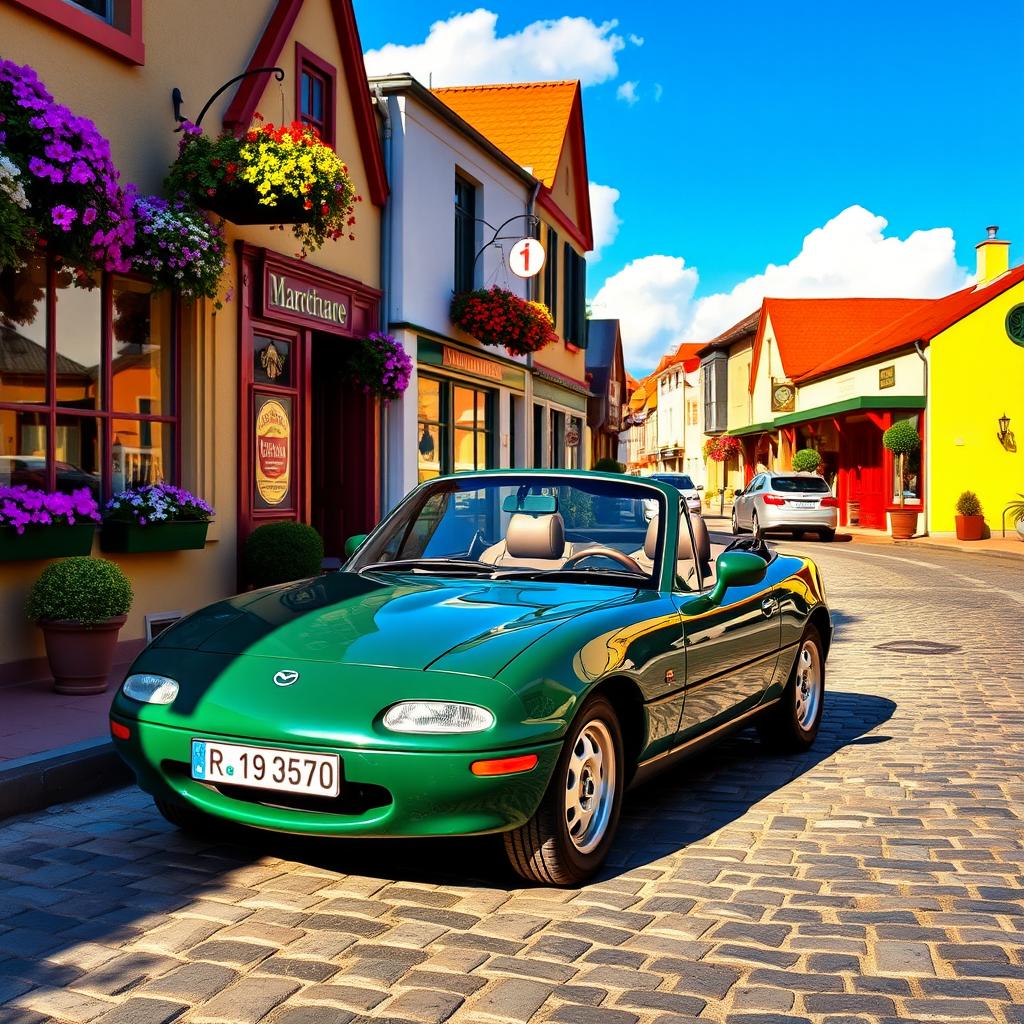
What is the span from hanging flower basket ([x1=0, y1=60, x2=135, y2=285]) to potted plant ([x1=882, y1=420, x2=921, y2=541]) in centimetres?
2531

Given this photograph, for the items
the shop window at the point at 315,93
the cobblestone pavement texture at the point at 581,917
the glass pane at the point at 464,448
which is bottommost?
the cobblestone pavement texture at the point at 581,917

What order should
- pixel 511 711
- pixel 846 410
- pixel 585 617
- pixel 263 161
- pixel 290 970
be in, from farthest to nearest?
pixel 846 410
pixel 263 161
pixel 585 617
pixel 511 711
pixel 290 970

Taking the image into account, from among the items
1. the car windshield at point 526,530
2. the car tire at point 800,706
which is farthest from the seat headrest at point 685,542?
the car tire at point 800,706

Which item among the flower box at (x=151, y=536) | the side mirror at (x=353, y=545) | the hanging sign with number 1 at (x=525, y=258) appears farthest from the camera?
the hanging sign with number 1 at (x=525, y=258)

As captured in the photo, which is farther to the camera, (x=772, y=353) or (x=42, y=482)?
(x=772, y=353)

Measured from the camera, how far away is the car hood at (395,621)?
405cm

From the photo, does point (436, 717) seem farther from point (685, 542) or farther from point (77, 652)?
point (77, 652)

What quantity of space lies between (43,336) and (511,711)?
5637 mm

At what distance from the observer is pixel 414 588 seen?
4.95 m

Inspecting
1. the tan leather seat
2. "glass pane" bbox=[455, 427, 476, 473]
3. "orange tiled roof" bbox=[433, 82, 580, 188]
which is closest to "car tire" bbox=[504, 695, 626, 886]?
the tan leather seat

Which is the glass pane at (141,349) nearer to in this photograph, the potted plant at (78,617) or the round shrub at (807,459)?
the potted plant at (78,617)

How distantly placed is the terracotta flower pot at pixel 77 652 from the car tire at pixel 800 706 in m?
3.96

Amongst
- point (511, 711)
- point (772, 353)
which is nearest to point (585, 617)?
point (511, 711)

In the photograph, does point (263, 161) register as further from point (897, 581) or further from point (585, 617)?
point (897, 581)
